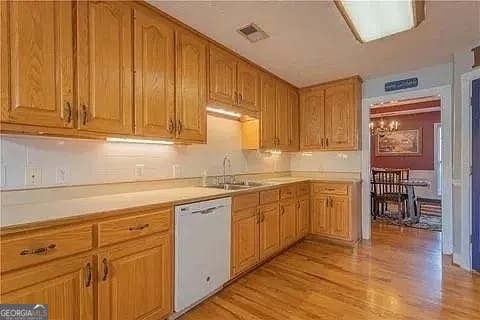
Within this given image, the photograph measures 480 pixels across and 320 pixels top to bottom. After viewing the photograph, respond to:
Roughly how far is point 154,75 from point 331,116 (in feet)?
9.42

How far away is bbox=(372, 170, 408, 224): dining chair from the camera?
5035 mm

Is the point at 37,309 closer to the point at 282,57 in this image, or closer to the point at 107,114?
the point at 107,114

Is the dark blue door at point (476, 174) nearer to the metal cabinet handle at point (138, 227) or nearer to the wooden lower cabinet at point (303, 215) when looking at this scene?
the wooden lower cabinet at point (303, 215)

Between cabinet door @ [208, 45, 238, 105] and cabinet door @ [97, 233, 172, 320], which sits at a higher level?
cabinet door @ [208, 45, 238, 105]

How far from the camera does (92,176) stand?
1979mm

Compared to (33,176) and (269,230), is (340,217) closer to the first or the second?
(269,230)

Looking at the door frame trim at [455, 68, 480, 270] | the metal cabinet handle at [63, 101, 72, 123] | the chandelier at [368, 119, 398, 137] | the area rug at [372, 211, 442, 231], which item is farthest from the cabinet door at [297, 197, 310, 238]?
the chandelier at [368, 119, 398, 137]

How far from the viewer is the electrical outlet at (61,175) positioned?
1786 mm

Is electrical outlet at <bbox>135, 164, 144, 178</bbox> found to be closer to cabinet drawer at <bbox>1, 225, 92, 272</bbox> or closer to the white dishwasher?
the white dishwasher

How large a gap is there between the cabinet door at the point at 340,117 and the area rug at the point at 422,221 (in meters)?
2.07

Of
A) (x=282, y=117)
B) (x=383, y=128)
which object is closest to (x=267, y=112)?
(x=282, y=117)

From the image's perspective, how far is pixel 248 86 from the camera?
3139mm

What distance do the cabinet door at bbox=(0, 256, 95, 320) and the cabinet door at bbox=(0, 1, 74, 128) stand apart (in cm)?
77

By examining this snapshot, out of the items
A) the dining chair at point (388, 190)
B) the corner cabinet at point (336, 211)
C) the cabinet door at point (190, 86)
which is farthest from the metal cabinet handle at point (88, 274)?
the dining chair at point (388, 190)
